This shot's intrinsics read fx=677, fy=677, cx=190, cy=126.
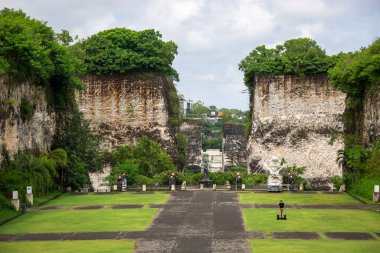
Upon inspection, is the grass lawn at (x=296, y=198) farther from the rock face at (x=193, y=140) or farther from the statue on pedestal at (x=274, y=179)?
the rock face at (x=193, y=140)

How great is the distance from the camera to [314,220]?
2427 cm

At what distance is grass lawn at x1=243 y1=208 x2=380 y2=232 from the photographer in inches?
877

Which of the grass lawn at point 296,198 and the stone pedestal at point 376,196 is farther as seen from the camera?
the grass lawn at point 296,198

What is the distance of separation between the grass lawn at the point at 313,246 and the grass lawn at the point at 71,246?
3709 mm

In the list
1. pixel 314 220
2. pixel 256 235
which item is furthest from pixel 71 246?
pixel 314 220

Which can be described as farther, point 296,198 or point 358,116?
point 358,116

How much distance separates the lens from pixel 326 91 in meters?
48.3

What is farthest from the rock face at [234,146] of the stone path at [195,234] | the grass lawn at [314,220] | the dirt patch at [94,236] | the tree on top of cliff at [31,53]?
the dirt patch at [94,236]

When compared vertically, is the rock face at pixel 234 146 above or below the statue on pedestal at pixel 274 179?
above

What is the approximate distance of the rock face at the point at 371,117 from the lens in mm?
35156

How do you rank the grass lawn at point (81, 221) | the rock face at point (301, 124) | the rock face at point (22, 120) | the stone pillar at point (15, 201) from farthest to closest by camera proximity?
the rock face at point (301, 124)
the rock face at point (22, 120)
the stone pillar at point (15, 201)
the grass lawn at point (81, 221)

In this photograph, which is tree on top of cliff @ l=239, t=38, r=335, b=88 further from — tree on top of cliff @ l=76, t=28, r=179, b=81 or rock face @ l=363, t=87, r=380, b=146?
rock face @ l=363, t=87, r=380, b=146

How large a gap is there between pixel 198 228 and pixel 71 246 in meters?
4.92

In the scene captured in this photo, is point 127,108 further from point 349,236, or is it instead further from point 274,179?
point 349,236
